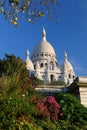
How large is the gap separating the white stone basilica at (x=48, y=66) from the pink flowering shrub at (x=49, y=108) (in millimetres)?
113560

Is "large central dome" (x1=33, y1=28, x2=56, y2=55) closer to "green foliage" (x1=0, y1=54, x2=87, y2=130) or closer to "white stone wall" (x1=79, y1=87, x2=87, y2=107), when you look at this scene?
"white stone wall" (x1=79, y1=87, x2=87, y2=107)

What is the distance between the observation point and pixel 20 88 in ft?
53.6

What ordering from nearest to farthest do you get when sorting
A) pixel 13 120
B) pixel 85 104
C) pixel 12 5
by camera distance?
pixel 12 5
pixel 13 120
pixel 85 104

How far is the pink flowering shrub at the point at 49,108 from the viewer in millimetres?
15164

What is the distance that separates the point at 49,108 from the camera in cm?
1560

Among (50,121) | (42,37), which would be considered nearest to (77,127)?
(50,121)

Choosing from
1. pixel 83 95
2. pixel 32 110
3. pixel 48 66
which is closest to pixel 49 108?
pixel 32 110

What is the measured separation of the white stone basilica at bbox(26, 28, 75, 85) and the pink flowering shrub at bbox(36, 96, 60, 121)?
113560mm

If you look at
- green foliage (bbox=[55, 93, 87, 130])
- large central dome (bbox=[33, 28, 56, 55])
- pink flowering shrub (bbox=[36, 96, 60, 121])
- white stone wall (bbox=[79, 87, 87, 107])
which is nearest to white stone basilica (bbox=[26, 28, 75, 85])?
large central dome (bbox=[33, 28, 56, 55])

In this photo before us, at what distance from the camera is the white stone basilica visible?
13188 cm

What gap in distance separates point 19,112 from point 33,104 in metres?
1.29

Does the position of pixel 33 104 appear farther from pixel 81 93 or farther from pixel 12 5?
pixel 12 5

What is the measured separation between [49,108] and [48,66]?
119 metres

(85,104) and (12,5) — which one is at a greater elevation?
(12,5)
